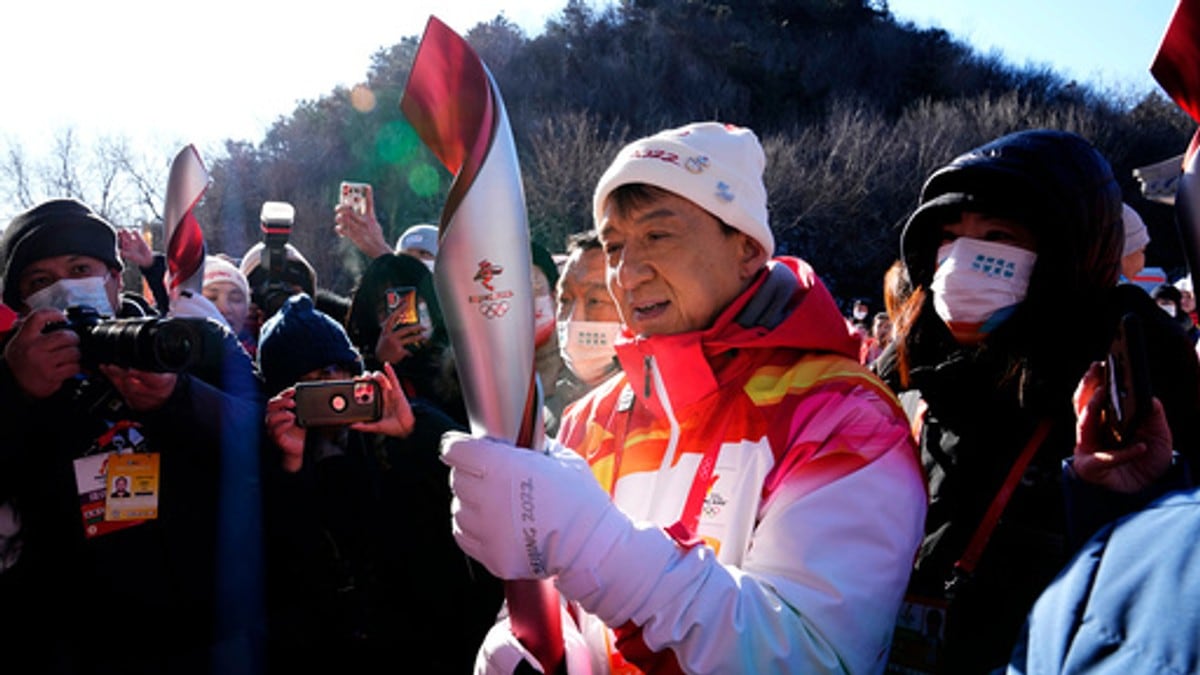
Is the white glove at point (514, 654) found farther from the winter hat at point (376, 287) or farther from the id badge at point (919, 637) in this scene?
the winter hat at point (376, 287)

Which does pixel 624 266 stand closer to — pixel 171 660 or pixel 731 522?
pixel 731 522

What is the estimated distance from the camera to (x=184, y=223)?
354cm

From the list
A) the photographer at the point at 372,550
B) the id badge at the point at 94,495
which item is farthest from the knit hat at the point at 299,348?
the id badge at the point at 94,495

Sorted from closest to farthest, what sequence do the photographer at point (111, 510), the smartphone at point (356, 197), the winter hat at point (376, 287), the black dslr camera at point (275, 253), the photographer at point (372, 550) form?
the photographer at point (111, 510)
the photographer at point (372, 550)
the winter hat at point (376, 287)
the smartphone at point (356, 197)
the black dslr camera at point (275, 253)

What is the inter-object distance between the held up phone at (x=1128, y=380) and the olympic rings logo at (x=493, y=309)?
875 millimetres

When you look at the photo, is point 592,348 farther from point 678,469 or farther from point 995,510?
point 995,510

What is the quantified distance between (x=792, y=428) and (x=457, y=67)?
85cm

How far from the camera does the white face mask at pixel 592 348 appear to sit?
9.59 ft

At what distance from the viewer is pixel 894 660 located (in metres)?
A: 1.69

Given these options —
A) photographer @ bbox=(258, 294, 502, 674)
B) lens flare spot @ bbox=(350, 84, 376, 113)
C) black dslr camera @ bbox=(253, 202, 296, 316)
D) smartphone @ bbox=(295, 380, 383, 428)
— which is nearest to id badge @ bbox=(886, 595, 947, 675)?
smartphone @ bbox=(295, 380, 383, 428)

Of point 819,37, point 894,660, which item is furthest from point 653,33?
point 894,660

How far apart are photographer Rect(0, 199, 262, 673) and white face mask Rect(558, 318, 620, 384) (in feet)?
3.74

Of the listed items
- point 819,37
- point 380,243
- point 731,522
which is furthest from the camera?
point 819,37

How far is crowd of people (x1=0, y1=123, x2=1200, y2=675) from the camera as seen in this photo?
1.22 m
